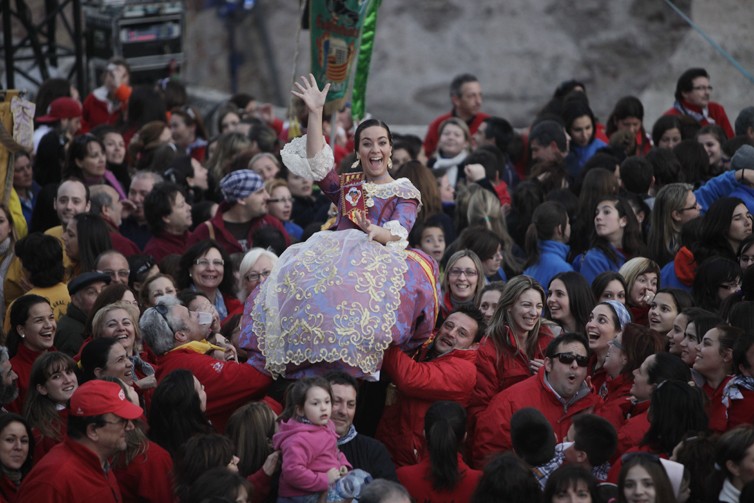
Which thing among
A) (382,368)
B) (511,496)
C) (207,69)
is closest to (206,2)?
(207,69)

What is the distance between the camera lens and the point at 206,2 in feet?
67.5

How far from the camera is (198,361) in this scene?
286 inches

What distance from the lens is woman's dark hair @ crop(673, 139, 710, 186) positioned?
33.3 ft

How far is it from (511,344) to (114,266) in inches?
99.4

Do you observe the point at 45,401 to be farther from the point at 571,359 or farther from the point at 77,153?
the point at 77,153

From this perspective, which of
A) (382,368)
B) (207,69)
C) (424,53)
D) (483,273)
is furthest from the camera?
(207,69)

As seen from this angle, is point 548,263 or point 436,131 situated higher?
point 548,263

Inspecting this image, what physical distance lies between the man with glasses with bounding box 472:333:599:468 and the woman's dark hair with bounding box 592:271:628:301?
3.85 feet

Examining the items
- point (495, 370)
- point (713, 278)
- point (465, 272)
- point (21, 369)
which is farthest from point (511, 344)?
point (21, 369)

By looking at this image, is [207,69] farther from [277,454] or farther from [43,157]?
[277,454]

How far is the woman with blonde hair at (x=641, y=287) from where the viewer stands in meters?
8.48

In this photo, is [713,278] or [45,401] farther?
[713,278]

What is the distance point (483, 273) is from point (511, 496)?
285 centimetres

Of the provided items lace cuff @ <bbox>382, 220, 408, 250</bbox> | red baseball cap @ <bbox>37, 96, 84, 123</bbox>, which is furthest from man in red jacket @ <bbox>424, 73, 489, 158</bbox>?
lace cuff @ <bbox>382, 220, 408, 250</bbox>
